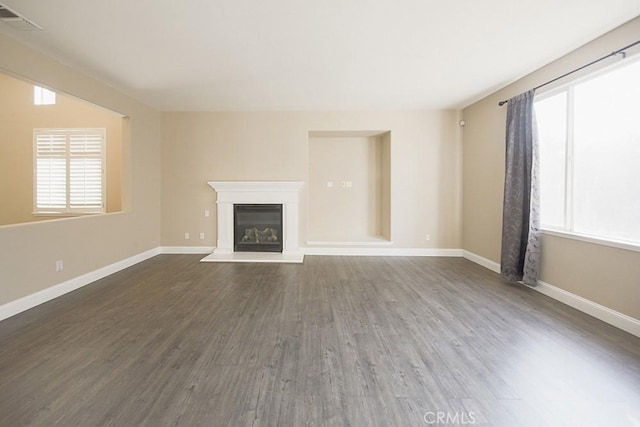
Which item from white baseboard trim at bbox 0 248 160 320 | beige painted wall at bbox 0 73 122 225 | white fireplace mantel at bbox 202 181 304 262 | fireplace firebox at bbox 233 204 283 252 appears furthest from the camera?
fireplace firebox at bbox 233 204 283 252

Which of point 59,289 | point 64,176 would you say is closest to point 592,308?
point 59,289

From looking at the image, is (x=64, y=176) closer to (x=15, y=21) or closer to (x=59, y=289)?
(x=59, y=289)

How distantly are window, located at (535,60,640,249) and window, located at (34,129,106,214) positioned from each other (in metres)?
7.07

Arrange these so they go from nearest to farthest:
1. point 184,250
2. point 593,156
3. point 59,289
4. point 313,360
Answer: point 313,360 → point 593,156 → point 59,289 → point 184,250

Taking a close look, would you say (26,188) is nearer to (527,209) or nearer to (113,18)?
(113,18)

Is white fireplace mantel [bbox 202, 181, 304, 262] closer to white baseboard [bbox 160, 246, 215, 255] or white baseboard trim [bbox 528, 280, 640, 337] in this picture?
white baseboard [bbox 160, 246, 215, 255]

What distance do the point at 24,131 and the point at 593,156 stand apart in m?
8.53

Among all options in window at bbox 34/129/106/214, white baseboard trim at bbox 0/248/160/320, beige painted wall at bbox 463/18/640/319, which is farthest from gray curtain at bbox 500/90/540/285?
window at bbox 34/129/106/214

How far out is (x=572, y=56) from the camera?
10.8 feet

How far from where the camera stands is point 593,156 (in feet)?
10.2

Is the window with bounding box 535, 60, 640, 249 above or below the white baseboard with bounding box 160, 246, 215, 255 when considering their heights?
above

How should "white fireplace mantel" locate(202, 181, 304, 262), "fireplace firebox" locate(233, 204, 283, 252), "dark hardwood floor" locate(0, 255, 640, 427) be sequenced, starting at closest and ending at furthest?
"dark hardwood floor" locate(0, 255, 640, 427), "white fireplace mantel" locate(202, 181, 304, 262), "fireplace firebox" locate(233, 204, 283, 252)

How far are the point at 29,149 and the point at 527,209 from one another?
321 inches

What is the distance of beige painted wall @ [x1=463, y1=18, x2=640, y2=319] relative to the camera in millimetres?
2725
